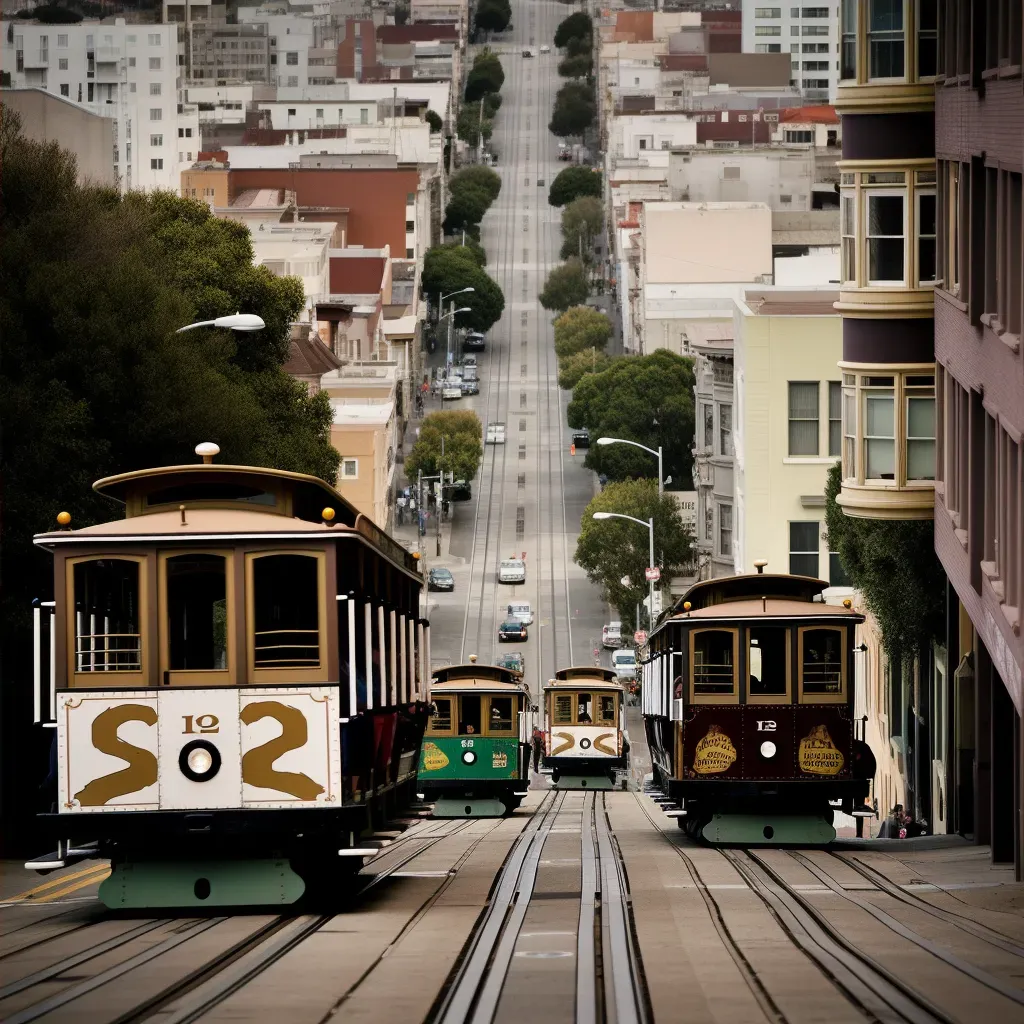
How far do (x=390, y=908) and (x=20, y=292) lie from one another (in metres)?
15.2

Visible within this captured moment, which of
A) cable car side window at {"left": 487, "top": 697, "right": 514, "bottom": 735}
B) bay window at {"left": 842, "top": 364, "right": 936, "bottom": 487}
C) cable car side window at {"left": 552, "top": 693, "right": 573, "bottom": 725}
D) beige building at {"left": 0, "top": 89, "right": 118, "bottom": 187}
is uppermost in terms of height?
beige building at {"left": 0, "top": 89, "right": 118, "bottom": 187}

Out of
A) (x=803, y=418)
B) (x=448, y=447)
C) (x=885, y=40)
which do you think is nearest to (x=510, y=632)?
(x=448, y=447)

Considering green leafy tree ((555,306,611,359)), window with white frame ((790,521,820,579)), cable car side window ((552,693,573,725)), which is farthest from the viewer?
green leafy tree ((555,306,611,359))

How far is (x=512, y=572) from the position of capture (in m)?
110

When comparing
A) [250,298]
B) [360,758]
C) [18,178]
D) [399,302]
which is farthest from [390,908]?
[399,302]

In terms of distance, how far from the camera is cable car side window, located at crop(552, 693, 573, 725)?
5291cm

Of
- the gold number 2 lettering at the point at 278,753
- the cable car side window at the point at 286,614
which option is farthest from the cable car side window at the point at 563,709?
the gold number 2 lettering at the point at 278,753

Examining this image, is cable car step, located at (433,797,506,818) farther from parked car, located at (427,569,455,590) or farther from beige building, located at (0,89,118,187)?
parked car, located at (427,569,455,590)

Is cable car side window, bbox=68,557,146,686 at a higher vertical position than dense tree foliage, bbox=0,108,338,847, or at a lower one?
lower

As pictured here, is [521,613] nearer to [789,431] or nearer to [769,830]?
[789,431]

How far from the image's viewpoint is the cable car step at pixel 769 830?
29.5 meters

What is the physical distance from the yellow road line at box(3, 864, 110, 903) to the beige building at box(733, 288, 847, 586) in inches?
1353

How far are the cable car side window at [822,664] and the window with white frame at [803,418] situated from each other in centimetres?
3338

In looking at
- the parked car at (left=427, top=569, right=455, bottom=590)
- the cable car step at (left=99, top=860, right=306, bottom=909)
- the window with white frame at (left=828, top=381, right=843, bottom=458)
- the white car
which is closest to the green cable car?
the window with white frame at (left=828, top=381, right=843, bottom=458)
